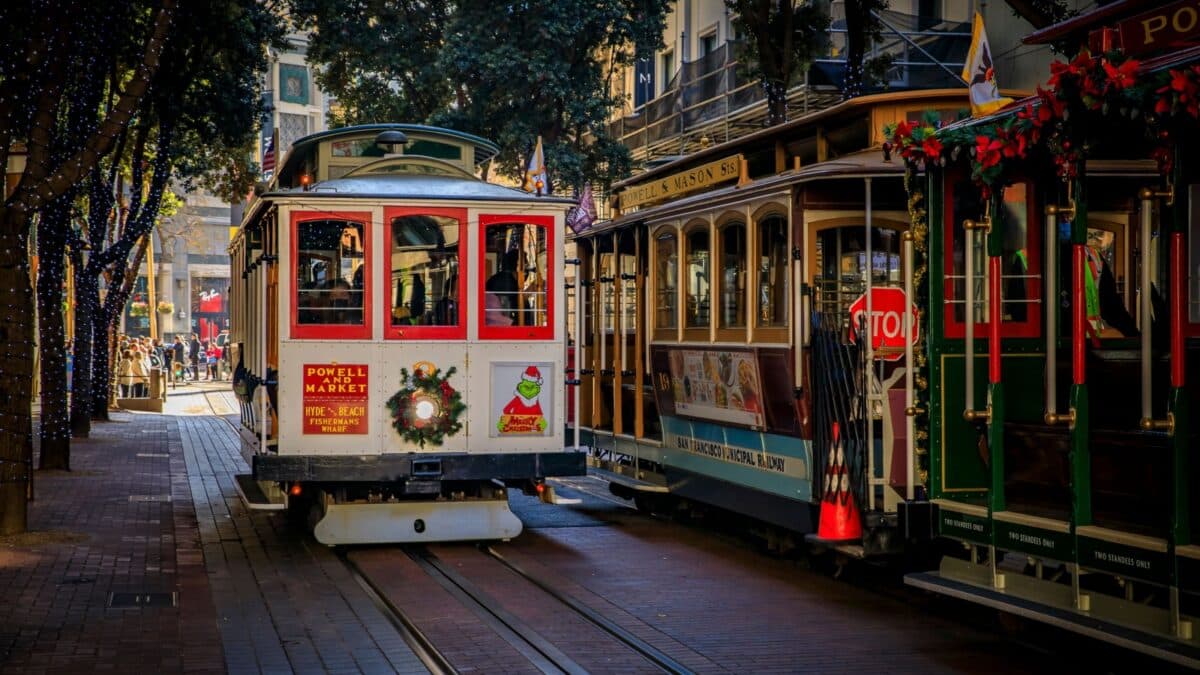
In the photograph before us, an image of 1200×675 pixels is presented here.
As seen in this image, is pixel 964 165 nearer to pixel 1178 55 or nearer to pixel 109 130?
pixel 1178 55

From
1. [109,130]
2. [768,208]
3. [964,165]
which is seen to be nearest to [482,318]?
[768,208]

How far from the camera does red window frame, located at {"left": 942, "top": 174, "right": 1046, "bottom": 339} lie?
9852mm

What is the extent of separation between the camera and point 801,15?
21.0 m

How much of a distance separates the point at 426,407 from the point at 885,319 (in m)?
4.40

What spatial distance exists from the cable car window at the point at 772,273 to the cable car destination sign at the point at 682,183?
112 centimetres

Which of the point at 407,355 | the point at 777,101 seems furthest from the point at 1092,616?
the point at 777,101

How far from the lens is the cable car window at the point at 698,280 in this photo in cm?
1407

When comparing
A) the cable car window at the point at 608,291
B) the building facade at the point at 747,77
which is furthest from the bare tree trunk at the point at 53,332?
the building facade at the point at 747,77

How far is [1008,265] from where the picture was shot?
10273 mm

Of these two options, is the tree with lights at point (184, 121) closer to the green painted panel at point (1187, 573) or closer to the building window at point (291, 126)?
the green painted panel at point (1187, 573)

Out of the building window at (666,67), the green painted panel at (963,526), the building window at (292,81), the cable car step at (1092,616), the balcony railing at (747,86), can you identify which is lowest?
the cable car step at (1092,616)

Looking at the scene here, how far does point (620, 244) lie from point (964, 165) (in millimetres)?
7415

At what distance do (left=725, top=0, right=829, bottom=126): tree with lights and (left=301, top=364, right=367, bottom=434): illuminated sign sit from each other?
28.7ft

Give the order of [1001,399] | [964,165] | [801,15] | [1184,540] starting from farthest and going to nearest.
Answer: [801,15] → [964,165] → [1001,399] → [1184,540]
